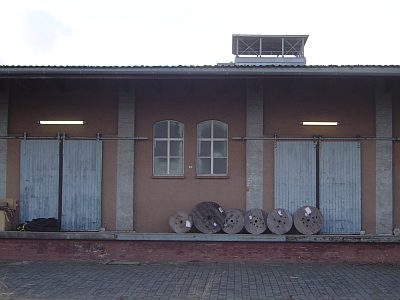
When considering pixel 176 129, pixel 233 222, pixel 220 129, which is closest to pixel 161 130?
pixel 176 129

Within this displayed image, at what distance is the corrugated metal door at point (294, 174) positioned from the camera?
46.0ft

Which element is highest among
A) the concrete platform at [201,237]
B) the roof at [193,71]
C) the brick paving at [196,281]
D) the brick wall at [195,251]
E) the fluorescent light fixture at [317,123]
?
the roof at [193,71]

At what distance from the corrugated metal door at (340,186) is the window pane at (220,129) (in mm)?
2606

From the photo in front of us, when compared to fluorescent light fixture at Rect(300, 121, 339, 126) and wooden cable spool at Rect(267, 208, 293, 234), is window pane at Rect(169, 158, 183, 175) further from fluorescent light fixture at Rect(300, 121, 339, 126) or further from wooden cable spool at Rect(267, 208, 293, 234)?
fluorescent light fixture at Rect(300, 121, 339, 126)

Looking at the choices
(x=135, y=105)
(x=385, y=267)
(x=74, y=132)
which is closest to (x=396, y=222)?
(x=385, y=267)

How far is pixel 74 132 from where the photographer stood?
1438 centimetres

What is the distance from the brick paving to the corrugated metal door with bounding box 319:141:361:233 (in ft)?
6.19

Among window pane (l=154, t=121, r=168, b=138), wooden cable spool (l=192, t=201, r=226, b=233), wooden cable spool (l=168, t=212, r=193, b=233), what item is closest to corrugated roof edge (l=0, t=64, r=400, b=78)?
window pane (l=154, t=121, r=168, b=138)

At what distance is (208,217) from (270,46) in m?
27.2

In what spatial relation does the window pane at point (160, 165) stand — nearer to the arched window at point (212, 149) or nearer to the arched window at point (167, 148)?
the arched window at point (167, 148)

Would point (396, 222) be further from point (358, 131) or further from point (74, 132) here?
point (74, 132)

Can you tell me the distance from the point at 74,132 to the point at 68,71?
2.27 metres

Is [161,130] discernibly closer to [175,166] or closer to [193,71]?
[175,166]

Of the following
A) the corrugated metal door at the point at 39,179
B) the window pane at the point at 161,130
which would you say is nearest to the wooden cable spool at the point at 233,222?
the window pane at the point at 161,130
